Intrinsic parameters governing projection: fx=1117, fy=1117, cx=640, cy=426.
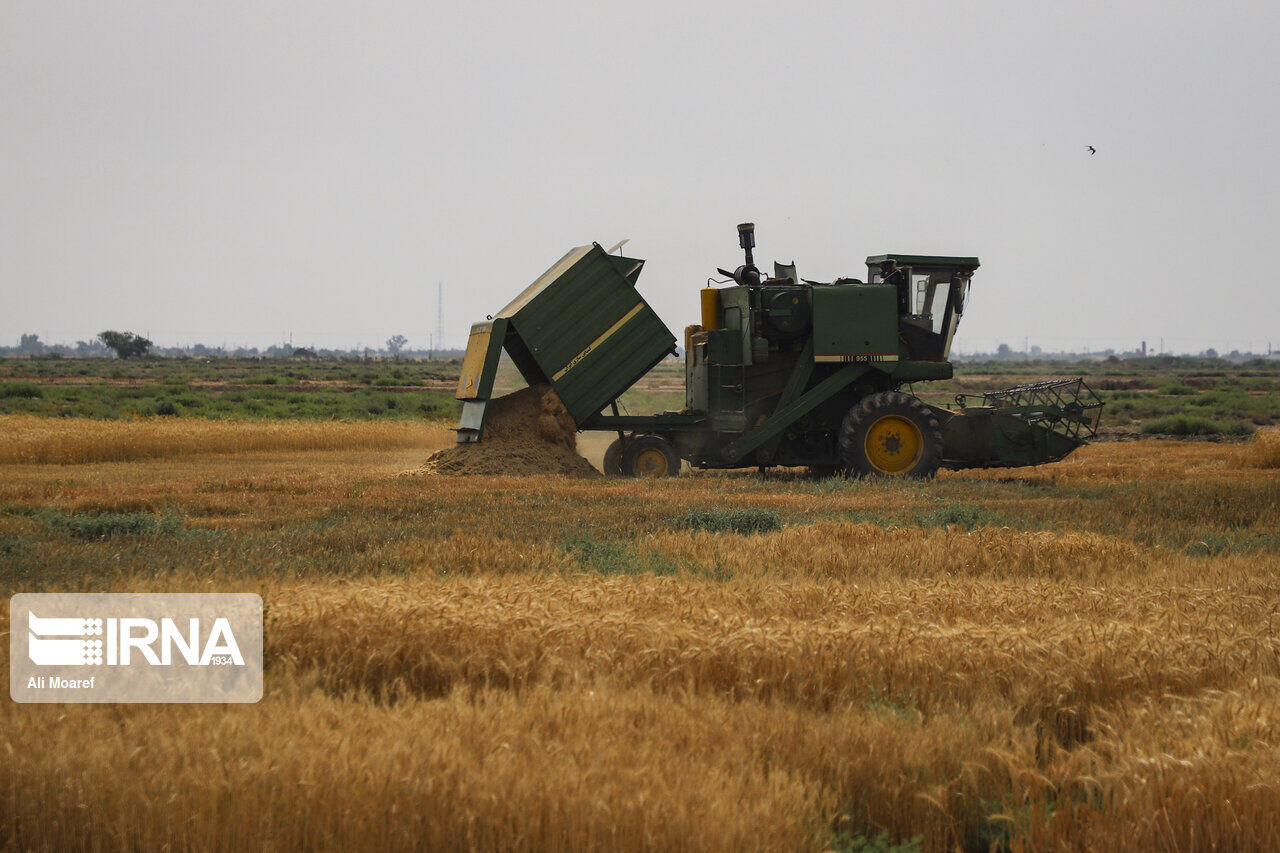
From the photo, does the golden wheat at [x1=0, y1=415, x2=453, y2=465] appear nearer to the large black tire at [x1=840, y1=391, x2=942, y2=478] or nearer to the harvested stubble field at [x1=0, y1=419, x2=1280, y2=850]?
the harvested stubble field at [x1=0, y1=419, x2=1280, y2=850]

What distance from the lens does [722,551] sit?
993 cm

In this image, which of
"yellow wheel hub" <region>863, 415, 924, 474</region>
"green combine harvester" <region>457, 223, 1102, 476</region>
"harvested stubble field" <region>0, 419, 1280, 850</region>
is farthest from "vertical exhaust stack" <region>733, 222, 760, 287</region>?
"harvested stubble field" <region>0, 419, 1280, 850</region>

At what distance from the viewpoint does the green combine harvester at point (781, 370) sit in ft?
57.4

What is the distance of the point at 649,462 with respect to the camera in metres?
18.4

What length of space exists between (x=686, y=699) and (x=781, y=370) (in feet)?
43.7

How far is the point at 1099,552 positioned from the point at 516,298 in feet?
38.0

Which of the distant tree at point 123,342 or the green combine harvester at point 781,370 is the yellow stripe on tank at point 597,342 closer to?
the green combine harvester at point 781,370

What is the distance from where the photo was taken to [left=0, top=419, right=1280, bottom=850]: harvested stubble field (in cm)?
416

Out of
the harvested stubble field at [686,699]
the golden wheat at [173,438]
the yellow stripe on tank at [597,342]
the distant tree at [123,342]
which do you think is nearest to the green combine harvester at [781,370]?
the yellow stripe on tank at [597,342]

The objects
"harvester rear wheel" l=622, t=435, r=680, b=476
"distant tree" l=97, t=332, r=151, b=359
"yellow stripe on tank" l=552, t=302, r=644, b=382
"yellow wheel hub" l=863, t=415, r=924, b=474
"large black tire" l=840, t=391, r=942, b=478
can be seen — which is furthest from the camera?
"distant tree" l=97, t=332, r=151, b=359

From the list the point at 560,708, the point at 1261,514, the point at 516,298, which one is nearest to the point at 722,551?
the point at 560,708

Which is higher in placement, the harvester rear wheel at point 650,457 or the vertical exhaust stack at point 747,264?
the vertical exhaust stack at point 747,264

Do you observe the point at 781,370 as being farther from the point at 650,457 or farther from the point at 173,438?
the point at 173,438

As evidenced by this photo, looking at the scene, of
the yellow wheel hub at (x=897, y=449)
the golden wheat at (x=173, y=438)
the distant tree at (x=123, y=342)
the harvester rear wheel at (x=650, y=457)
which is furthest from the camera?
the distant tree at (x=123, y=342)
